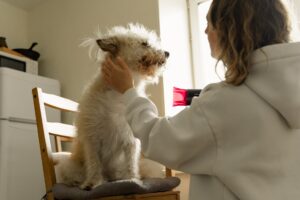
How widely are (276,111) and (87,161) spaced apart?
2.63 feet

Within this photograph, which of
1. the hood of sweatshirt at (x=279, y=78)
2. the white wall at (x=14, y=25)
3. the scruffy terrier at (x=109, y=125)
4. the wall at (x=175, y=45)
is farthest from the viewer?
the white wall at (x=14, y=25)

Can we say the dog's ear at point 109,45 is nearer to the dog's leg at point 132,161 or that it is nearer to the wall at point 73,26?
the dog's leg at point 132,161

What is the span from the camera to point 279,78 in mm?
804

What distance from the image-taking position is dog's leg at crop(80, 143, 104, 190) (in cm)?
130

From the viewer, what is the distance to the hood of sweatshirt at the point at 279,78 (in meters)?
0.79

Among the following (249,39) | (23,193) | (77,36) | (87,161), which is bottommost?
(23,193)

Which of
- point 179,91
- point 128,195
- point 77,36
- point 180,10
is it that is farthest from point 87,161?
point 77,36

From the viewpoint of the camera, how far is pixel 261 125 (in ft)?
2.63

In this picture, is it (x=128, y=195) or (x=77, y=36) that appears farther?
(x=77, y=36)

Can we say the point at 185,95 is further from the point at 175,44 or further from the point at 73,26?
the point at 73,26

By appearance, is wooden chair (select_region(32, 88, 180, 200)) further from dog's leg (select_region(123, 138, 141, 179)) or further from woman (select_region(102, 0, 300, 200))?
woman (select_region(102, 0, 300, 200))

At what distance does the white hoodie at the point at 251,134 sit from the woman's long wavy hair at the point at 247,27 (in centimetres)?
4

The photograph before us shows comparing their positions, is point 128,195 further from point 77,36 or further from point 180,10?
point 77,36

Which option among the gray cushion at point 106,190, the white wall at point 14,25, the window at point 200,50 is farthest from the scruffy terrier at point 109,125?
the white wall at point 14,25
